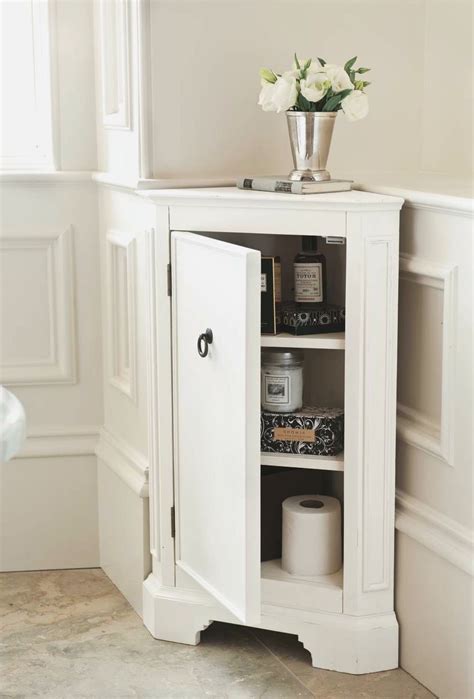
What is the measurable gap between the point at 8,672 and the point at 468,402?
3.90 feet

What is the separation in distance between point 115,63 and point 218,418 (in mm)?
1029

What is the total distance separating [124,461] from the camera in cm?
272

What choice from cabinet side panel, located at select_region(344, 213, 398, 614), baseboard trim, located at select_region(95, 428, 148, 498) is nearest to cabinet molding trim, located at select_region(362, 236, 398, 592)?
cabinet side panel, located at select_region(344, 213, 398, 614)

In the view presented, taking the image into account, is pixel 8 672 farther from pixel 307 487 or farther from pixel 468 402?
pixel 468 402

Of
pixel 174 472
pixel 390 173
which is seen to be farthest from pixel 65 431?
pixel 390 173

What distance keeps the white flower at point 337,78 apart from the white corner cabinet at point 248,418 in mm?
227

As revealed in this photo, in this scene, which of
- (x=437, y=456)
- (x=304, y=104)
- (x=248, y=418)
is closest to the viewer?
(x=248, y=418)

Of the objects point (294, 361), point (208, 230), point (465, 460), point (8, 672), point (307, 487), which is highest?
point (208, 230)

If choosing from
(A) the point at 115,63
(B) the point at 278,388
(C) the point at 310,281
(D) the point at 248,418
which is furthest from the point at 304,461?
(A) the point at 115,63

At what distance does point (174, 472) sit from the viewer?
7.86 ft

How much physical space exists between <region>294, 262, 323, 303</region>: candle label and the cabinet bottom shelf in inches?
24.4

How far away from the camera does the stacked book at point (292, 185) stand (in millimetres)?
2203

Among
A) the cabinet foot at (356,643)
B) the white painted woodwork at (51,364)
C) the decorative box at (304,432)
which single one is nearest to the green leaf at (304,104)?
the decorative box at (304,432)

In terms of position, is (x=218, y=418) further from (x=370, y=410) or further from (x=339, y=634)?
(x=339, y=634)
